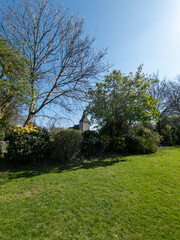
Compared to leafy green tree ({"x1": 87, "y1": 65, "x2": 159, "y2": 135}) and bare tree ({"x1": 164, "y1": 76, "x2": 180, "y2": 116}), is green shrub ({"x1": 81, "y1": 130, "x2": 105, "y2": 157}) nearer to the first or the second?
leafy green tree ({"x1": 87, "y1": 65, "x2": 159, "y2": 135})

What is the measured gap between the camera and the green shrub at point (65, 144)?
6.05 meters

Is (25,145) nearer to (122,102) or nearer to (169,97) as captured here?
(122,102)

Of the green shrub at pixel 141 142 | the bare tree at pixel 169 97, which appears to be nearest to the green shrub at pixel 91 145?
the green shrub at pixel 141 142

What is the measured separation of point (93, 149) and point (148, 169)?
352 centimetres

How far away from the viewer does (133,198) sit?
2.86 m

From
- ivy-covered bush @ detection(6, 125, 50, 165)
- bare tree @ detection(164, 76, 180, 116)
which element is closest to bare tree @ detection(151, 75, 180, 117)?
bare tree @ detection(164, 76, 180, 116)

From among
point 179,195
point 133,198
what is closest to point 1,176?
point 133,198

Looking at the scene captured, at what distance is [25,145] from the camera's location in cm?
529

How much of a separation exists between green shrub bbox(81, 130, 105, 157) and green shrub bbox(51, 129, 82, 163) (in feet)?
3.14

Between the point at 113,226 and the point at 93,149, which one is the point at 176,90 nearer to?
the point at 93,149

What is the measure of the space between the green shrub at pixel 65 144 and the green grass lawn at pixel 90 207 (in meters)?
1.96

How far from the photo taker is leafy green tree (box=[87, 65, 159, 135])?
776 cm

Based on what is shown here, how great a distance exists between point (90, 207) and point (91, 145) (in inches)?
187

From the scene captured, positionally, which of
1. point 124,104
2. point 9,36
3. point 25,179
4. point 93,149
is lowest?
point 25,179
